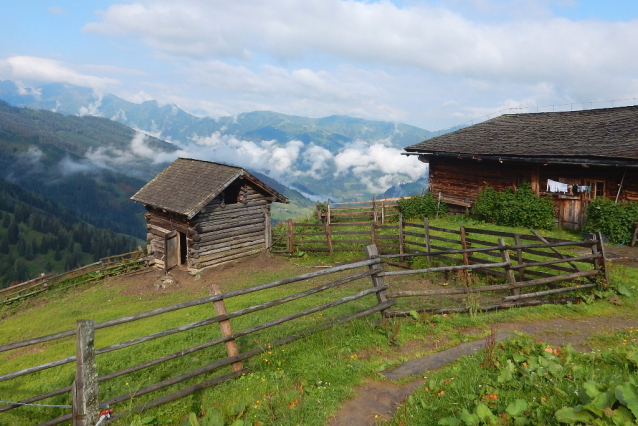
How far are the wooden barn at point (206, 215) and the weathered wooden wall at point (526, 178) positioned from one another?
10229 millimetres

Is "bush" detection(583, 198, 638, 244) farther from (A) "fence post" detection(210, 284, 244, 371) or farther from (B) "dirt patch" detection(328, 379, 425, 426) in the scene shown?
(A) "fence post" detection(210, 284, 244, 371)

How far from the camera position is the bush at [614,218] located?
1566cm

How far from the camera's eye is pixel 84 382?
461 cm

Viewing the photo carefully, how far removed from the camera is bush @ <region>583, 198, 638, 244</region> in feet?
51.4

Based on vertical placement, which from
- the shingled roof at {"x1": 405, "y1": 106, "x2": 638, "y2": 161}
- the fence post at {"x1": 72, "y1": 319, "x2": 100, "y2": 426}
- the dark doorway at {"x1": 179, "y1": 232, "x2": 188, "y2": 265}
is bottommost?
the dark doorway at {"x1": 179, "y1": 232, "x2": 188, "y2": 265}

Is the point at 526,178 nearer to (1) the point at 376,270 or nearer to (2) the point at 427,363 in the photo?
(1) the point at 376,270

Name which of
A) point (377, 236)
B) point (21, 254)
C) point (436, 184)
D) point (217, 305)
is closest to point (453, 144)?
point (436, 184)

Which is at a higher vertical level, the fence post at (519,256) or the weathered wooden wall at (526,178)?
the weathered wooden wall at (526,178)

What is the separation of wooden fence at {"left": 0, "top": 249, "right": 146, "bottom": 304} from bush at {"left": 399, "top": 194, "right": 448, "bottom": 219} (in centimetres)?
1615

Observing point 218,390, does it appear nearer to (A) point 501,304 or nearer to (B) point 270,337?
(B) point 270,337

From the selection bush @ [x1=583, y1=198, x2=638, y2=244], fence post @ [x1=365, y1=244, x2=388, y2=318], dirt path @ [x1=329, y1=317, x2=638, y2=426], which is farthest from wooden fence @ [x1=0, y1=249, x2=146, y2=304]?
→ bush @ [x1=583, y1=198, x2=638, y2=244]

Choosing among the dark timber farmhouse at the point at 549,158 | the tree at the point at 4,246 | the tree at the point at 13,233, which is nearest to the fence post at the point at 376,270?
the dark timber farmhouse at the point at 549,158

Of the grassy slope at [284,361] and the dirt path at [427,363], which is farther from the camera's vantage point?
the grassy slope at [284,361]

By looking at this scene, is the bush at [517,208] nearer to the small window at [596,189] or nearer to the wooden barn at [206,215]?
the small window at [596,189]
